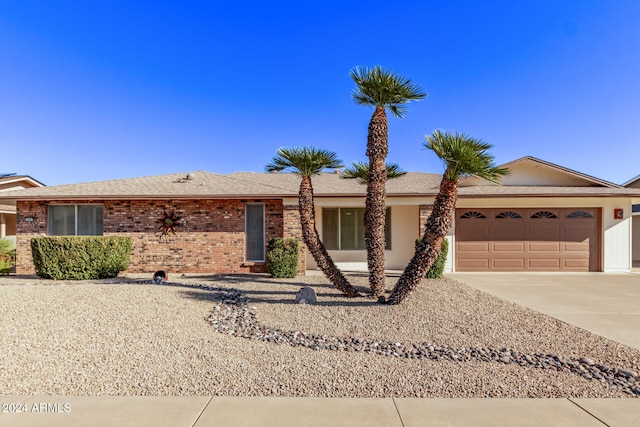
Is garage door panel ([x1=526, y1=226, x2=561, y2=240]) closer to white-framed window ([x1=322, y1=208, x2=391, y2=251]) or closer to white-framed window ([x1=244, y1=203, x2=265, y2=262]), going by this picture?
white-framed window ([x1=322, y1=208, x2=391, y2=251])

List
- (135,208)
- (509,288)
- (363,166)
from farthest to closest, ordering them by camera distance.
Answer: (135,208), (509,288), (363,166)

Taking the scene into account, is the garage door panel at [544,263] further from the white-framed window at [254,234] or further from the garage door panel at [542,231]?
the white-framed window at [254,234]

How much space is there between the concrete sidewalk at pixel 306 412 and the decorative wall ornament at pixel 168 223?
8824 millimetres

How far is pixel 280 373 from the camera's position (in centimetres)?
405

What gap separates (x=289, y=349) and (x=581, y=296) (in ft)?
26.3

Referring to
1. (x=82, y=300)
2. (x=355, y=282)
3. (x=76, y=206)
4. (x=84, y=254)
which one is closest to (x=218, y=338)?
(x=82, y=300)

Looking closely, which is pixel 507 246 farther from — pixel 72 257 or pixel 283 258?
pixel 72 257

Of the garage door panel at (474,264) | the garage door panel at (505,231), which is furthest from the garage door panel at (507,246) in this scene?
the garage door panel at (474,264)

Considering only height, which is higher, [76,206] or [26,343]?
[76,206]

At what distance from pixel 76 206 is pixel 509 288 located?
569 inches

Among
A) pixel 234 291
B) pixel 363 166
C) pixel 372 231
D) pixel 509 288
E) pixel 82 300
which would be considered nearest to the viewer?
pixel 82 300

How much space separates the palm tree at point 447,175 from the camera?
21.4 feet

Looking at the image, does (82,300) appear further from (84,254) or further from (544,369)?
(544,369)

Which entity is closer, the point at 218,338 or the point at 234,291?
the point at 218,338
